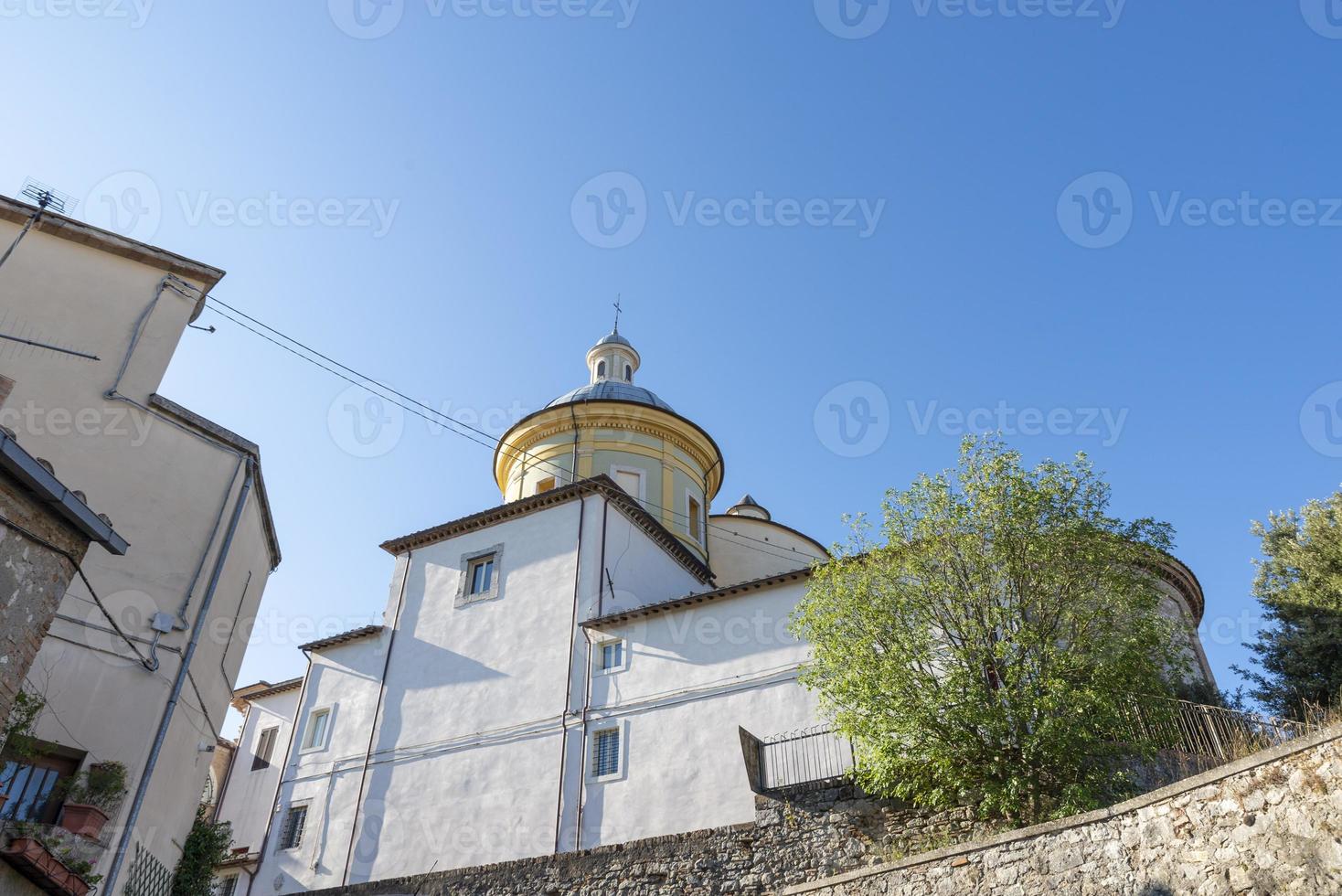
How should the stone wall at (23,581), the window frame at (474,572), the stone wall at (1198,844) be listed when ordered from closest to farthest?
the stone wall at (23,581) → the stone wall at (1198,844) → the window frame at (474,572)

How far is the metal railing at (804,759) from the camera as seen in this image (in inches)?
660

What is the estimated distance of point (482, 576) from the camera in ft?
82.0

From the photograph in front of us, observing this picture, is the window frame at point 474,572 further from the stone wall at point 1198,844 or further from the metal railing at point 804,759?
the stone wall at point 1198,844

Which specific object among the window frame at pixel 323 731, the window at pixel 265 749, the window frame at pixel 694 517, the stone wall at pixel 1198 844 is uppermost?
the window frame at pixel 694 517

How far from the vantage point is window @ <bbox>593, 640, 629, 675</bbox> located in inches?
837

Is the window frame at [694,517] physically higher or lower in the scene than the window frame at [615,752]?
higher

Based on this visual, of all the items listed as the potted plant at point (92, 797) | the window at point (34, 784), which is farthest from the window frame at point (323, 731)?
the window at point (34, 784)

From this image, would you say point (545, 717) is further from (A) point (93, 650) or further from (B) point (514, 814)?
(A) point (93, 650)

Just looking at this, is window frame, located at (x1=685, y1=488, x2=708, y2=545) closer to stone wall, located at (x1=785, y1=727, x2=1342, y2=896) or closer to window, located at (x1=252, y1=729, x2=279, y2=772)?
window, located at (x1=252, y1=729, x2=279, y2=772)

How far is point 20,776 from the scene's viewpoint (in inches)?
412

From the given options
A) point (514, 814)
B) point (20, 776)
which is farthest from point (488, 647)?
point (20, 776)

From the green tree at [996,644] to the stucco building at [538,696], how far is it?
327 centimetres

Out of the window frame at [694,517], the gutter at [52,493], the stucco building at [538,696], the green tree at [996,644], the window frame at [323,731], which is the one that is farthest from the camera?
the window frame at [694,517]

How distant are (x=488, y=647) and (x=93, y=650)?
1178 centimetres
